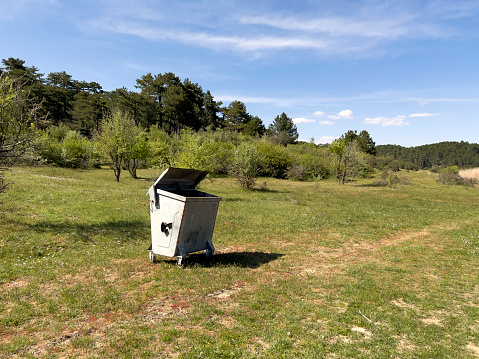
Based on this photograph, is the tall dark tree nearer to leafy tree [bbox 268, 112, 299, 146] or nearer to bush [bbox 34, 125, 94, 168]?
leafy tree [bbox 268, 112, 299, 146]

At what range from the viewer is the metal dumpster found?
8992mm

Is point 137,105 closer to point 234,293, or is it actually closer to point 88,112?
point 88,112

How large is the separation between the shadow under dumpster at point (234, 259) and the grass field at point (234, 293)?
3.0 inches

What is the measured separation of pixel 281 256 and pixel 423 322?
221 inches

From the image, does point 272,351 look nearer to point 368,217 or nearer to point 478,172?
point 368,217

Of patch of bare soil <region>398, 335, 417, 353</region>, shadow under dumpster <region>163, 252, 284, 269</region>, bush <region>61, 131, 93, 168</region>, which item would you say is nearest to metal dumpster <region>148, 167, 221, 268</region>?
shadow under dumpster <region>163, 252, 284, 269</region>

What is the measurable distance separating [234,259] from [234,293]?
306 cm

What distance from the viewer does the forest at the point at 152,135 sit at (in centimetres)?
1266

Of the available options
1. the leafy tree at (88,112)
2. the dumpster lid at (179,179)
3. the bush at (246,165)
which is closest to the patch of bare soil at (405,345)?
the dumpster lid at (179,179)

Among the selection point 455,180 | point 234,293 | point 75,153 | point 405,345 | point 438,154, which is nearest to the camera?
point 405,345

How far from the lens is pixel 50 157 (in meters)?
44.5

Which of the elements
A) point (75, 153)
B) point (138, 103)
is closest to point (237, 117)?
point (138, 103)

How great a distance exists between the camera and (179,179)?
34.7 feet

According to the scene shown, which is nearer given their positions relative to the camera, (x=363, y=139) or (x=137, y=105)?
(x=137, y=105)
